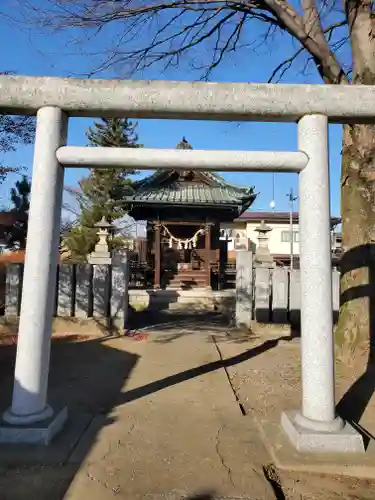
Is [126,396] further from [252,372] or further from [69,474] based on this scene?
[252,372]

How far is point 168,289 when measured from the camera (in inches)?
579

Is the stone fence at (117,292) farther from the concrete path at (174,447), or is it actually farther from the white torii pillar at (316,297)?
the white torii pillar at (316,297)

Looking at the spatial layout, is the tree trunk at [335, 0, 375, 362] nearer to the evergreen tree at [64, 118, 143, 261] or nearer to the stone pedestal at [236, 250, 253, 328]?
the stone pedestal at [236, 250, 253, 328]

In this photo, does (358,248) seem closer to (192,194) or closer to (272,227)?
(192,194)

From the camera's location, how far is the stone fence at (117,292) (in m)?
7.80

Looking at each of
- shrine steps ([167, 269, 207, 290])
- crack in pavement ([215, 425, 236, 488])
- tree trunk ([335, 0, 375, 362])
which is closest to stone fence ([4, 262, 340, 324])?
tree trunk ([335, 0, 375, 362])

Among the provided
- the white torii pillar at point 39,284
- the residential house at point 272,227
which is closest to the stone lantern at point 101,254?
the white torii pillar at point 39,284

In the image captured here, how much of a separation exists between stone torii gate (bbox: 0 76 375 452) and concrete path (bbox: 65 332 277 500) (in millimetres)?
472

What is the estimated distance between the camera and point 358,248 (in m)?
5.36

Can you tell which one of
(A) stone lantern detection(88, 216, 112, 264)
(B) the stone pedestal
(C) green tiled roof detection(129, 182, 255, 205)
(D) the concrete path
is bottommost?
(D) the concrete path

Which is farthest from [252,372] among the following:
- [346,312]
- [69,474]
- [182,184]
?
[182,184]

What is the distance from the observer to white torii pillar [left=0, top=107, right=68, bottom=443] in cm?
292

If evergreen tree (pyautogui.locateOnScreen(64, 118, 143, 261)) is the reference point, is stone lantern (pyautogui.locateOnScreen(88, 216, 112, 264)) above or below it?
below

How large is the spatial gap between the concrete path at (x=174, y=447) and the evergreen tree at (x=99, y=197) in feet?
59.5
